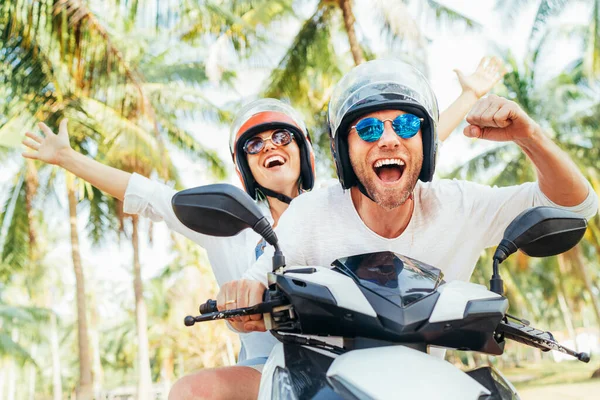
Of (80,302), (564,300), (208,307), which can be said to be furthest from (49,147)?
(564,300)

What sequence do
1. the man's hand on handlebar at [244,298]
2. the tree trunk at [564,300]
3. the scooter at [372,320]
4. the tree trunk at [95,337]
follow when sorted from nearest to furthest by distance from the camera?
1. the scooter at [372,320]
2. the man's hand on handlebar at [244,298]
3. the tree trunk at [564,300]
4. the tree trunk at [95,337]

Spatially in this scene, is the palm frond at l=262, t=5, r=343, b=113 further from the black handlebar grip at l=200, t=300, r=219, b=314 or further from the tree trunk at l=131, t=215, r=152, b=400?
the black handlebar grip at l=200, t=300, r=219, b=314

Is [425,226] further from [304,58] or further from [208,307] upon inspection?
[304,58]

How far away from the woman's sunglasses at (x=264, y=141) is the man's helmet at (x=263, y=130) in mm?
24

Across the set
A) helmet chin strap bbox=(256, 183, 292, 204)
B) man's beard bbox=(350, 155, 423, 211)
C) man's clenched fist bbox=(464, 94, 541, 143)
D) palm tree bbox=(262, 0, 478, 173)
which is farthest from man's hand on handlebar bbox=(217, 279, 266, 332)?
palm tree bbox=(262, 0, 478, 173)

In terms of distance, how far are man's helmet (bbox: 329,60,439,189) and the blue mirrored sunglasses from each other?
0.04 m

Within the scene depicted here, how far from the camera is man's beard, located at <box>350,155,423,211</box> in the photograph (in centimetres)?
207

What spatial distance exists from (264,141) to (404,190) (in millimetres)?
1650

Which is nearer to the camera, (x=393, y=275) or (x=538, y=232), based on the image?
(x=393, y=275)

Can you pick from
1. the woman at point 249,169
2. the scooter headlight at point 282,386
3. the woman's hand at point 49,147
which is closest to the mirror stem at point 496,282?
the scooter headlight at point 282,386

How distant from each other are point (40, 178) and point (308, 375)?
64.3ft

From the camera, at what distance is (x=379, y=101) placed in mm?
2078

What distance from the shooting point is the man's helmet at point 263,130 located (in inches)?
142

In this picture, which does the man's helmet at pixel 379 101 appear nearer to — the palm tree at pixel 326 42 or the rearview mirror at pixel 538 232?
the rearview mirror at pixel 538 232
